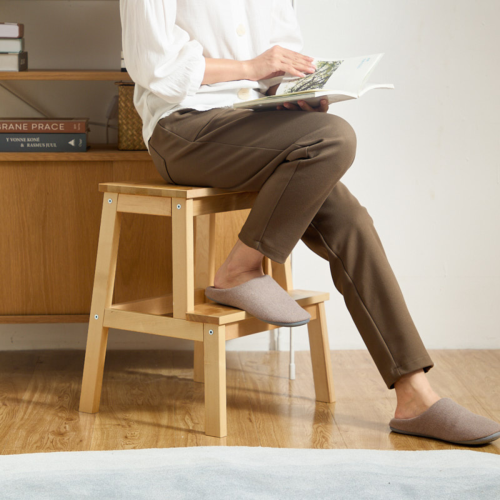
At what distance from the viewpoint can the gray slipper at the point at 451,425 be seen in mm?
1418

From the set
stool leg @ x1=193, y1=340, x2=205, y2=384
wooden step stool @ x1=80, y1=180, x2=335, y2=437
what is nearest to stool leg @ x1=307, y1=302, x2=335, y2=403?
wooden step stool @ x1=80, y1=180, x2=335, y2=437

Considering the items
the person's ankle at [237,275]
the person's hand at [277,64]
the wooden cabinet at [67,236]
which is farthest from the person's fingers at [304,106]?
the wooden cabinet at [67,236]

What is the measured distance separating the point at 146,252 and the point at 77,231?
0.63 ft

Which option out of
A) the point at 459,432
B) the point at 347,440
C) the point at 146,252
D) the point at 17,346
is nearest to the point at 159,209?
the point at 146,252

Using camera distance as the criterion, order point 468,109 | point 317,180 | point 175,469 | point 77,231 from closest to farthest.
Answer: point 175,469 → point 317,180 → point 77,231 → point 468,109

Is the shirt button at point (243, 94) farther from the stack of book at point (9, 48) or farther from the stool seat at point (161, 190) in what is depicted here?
the stack of book at point (9, 48)

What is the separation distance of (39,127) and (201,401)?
0.82m

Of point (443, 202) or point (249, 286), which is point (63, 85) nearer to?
point (249, 286)

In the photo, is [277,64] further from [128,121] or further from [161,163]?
[128,121]

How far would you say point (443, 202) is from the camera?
2.17 m

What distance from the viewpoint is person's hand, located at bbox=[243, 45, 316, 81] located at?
5.19 feet

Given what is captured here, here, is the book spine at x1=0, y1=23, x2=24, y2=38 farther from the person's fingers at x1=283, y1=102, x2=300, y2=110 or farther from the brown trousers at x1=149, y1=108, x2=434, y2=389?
the person's fingers at x1=283, y1=102, x2=300, y2=110

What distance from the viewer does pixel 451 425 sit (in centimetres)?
143

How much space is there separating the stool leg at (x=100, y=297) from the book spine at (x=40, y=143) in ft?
1.26
